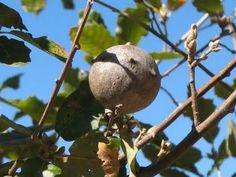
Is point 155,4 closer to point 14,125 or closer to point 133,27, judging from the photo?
point 133,27

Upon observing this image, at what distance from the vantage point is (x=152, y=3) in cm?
182

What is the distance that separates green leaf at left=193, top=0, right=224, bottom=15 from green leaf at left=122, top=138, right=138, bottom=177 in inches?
28.7

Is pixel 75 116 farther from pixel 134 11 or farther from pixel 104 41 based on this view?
pixel 134 11

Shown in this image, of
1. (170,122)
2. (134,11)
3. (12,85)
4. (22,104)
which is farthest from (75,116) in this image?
(12,85)

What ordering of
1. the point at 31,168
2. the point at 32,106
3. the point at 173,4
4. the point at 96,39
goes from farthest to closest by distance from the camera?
the point at 173,4, the point at 32,106, the point at 96,39, the point at 31,168

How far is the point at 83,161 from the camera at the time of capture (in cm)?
121

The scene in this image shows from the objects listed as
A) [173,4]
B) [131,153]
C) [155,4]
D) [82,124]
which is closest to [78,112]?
[82,124]

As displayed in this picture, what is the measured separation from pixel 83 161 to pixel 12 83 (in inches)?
57.4

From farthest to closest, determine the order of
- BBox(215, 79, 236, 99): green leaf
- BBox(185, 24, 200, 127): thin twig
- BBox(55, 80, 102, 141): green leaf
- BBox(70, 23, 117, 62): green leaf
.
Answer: BBox(215, 79, 236, 99): green leaf → BBox(70, 23, 117, 62): green leaf → BBox(55, 80, 102, 141): green leaf → BBox(185, 24, 200, 127): thin twig

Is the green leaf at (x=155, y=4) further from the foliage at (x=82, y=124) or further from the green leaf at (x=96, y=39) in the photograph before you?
the green leaf at (x=96, y=39)

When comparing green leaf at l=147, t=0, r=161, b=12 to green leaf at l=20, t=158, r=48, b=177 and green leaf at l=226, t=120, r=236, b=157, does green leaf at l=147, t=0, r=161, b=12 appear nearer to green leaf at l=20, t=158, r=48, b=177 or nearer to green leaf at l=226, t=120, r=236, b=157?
green leaf at l=226, t=120, r=236, b=157

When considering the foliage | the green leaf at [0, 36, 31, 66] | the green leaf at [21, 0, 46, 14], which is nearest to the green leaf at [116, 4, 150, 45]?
the foliage

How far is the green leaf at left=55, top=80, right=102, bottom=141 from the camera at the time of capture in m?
1.31

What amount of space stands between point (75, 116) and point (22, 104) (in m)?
0.43
